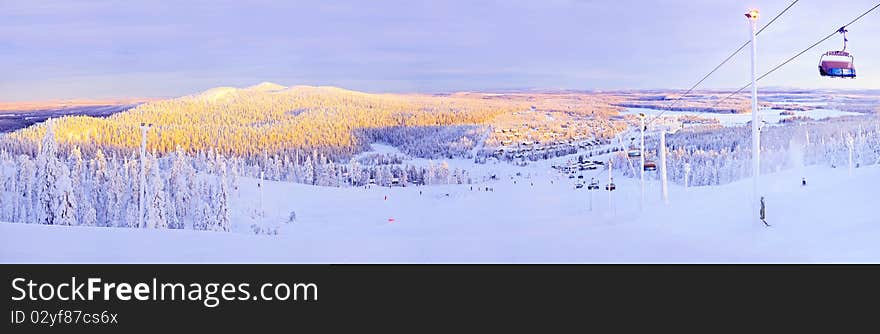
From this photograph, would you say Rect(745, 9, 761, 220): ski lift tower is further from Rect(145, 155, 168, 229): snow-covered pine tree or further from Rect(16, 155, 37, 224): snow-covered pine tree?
Rect(16, 155, 37, 224): snow-covered pine tree

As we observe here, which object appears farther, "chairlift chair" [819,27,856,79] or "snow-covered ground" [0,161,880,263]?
"chairlift chair" [819,27,856,79]

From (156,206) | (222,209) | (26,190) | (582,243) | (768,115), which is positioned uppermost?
(768,115)

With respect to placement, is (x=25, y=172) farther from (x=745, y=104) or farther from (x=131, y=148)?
(x=745, y=104)

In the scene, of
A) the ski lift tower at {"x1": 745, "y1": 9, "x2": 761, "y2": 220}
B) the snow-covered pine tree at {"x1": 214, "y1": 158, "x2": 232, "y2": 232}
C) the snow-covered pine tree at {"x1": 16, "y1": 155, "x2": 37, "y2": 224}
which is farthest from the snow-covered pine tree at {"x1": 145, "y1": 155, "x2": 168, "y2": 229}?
the ski lift tower at {"x1": 745, "y1": 9, "x2": 761, "y2": 220}

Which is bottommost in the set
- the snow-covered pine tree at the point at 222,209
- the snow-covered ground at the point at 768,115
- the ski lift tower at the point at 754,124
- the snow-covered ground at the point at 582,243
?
the snow-covered pine tree at the point at 222,209

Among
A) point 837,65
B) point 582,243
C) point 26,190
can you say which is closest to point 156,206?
point 26,190

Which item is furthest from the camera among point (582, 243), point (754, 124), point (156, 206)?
point (156, 206)

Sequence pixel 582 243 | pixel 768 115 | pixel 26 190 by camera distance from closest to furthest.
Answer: pixel 582 243
pixel 26 190
pixel 768 115

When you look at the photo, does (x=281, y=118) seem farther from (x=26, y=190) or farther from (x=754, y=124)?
(x=754, y=124)

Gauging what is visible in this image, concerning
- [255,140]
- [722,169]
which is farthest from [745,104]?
[255,140]

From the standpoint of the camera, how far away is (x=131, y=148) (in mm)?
77938

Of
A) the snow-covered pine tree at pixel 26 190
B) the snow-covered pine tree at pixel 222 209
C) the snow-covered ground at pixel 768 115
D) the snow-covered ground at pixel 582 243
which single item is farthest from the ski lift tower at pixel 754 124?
the snow-covered ground at pixel 768 115

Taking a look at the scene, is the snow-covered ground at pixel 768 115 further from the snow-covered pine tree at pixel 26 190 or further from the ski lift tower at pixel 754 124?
the ski lift tower at pixel 754 124

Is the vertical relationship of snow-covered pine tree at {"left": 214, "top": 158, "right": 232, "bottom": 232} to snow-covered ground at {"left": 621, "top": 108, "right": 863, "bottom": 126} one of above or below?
below
